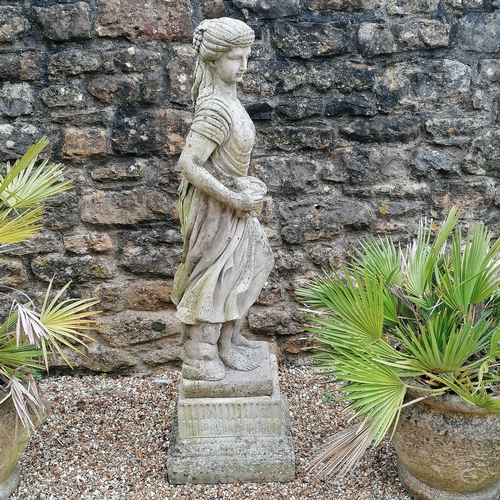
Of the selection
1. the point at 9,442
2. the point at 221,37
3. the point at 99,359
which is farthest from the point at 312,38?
the point at 9,442

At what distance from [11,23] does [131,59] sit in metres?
0.75

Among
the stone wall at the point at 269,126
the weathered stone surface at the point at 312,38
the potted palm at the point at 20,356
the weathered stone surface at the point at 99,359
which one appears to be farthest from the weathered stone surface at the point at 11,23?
the weathered stone surface at the point at 99,359

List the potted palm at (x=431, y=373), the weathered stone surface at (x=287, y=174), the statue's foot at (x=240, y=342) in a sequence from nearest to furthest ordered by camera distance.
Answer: the potted palm at (x=431, y=373) < the statue's foot at (x=240, y=342) < the weathered stone surface at (x=287, y=174)

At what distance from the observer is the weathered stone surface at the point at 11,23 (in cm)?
387

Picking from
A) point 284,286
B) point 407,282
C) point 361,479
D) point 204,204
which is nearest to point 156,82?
point 204,204

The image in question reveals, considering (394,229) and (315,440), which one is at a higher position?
(394,229)

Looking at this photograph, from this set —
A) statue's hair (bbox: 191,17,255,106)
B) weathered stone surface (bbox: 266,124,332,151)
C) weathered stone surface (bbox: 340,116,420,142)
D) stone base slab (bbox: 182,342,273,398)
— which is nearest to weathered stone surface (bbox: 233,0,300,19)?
weathered stone surface (bbox: 266,124,332,151)

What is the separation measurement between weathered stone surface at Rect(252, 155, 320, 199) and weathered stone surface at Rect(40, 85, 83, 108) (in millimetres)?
1217

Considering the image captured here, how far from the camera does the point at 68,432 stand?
377 cm

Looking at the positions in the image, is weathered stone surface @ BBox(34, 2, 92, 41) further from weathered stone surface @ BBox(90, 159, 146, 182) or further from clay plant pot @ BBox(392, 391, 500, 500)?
clay plant pot @ BBox(392, 391, 500, 500)

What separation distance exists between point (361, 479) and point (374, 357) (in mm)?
853

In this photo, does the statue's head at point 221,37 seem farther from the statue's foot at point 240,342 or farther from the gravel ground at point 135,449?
the gravel ground at point 135,449

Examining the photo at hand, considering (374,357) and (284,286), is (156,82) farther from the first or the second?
(374,357)

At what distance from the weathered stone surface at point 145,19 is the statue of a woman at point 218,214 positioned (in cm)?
113
